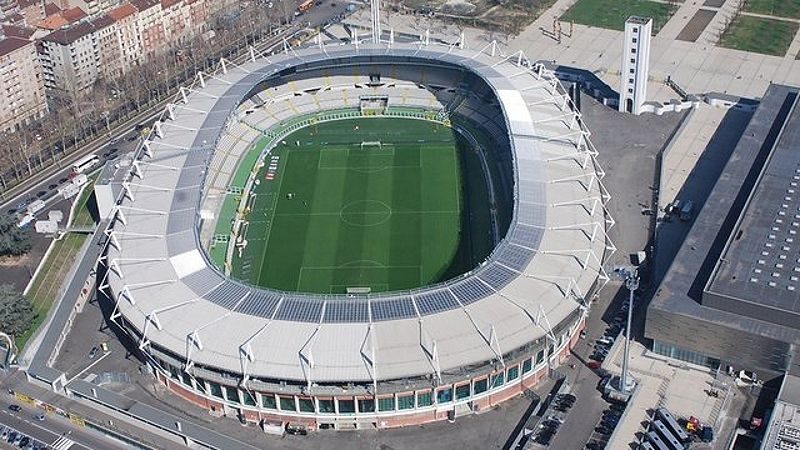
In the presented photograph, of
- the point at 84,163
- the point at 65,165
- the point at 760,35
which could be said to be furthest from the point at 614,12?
the point at 65,165

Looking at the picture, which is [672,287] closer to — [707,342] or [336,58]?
[707,342]

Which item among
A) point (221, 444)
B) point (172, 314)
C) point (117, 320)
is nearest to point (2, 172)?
point (117, 320)

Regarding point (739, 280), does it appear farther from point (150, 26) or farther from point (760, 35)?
point (150, 26)

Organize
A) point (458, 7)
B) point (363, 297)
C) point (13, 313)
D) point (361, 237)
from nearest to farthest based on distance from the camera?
point (363, 297)
point (13, 313)
point (361, 237)
point (458, 7)

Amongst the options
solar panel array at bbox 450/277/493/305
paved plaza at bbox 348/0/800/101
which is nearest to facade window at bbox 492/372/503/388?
solar panel array at bbox 450/277/493/305

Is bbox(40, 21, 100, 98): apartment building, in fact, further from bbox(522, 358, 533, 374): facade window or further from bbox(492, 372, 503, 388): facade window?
bbox(522, 358, 533, 374): facade window

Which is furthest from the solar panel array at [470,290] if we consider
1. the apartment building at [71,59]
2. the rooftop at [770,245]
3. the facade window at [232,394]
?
the apartment building at [71,59]

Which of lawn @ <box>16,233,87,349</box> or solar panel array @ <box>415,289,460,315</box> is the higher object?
solar panel array @ <box>415,289,460,315</box>
